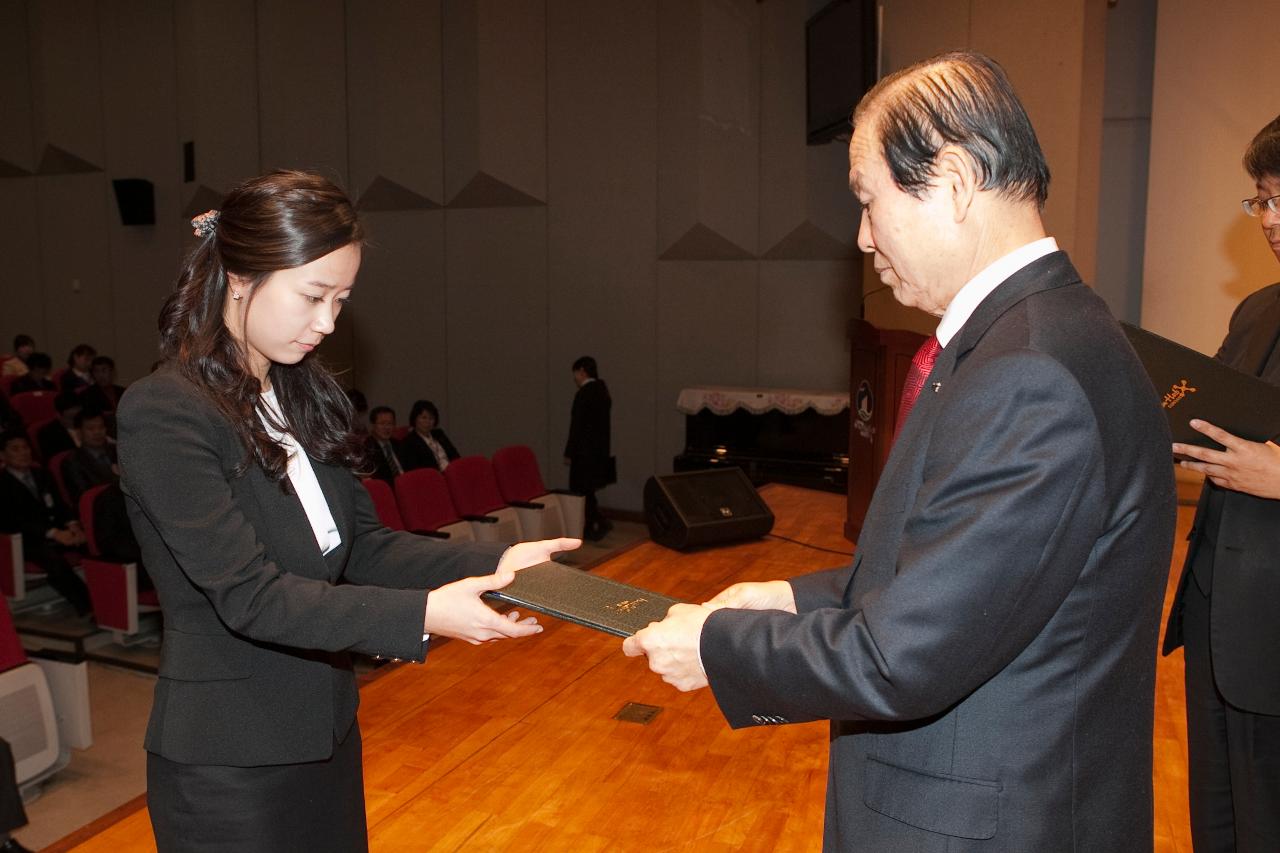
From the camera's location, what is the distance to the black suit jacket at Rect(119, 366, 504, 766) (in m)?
1.42

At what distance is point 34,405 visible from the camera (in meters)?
9.11

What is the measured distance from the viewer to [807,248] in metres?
8.57

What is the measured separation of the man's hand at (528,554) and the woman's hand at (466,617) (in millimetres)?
189

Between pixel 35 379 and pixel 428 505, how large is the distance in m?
5.80

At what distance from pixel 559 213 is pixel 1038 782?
8.55 meters

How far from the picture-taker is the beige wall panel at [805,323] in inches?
336

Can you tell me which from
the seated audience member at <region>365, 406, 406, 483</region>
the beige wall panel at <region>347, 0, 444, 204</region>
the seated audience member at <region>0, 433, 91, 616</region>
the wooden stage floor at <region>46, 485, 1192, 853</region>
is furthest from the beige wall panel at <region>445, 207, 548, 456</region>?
the wooden stage floor at <region>46, 485, 1192, 853</region>

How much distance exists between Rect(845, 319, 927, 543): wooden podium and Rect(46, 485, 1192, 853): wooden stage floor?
151 cm

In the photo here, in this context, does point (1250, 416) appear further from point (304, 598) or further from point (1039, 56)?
point (1039, 56)

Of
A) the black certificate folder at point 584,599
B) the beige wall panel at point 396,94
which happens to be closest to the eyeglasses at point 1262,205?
the black certificate folder at point 584,599

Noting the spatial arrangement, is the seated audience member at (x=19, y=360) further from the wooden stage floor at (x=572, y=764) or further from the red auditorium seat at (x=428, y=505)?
the wooden stage floor at (x=572, y=764)

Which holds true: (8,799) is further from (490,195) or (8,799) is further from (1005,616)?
(490,195)

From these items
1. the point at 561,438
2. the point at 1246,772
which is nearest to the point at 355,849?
the point at 1246,772

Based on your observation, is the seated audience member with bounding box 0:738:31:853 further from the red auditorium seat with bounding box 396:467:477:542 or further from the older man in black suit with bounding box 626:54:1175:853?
the red auditorium seat with bounding box 396:467:477:542
